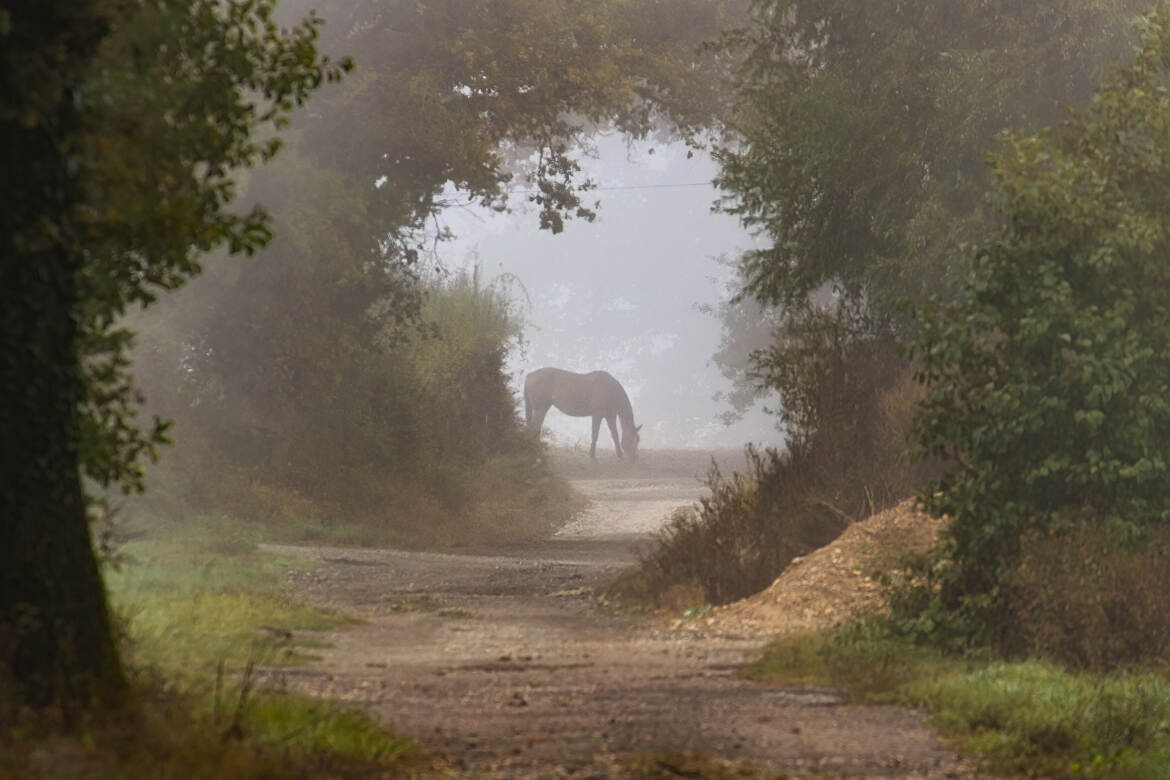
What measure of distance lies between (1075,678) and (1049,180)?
448 cm

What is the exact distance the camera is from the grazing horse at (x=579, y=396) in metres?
58.9

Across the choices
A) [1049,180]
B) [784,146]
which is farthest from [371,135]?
[1049,180]

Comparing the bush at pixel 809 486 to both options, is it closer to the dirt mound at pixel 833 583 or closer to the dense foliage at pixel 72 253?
the dirt mound at pixel 833 583

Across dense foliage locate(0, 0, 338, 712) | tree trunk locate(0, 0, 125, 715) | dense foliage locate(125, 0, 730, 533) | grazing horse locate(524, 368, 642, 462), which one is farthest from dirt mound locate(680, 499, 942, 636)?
grazing horse locate(524, 368, 642, 462)

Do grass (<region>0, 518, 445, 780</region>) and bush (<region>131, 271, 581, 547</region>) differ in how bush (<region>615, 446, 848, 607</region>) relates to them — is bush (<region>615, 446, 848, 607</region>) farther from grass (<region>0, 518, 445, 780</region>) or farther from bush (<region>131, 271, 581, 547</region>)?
bush (<region>131, 271, 581, 547</region>)

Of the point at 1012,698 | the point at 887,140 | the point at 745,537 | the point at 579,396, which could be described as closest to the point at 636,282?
the point at 579,396

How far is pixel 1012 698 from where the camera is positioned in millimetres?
10234

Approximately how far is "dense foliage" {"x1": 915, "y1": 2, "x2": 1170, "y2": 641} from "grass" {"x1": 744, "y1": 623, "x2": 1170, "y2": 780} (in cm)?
120

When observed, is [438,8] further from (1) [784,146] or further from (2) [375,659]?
(2) [375,659]

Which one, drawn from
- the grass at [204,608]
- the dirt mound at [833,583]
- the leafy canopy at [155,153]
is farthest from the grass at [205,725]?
the dirt mound at [833,583]

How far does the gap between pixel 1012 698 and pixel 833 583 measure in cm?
567

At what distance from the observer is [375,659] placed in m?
12.3

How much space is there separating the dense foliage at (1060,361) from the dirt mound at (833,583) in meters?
1.81

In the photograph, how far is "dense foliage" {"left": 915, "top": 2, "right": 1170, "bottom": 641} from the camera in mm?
12836
